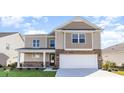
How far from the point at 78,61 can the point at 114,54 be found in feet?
14.5

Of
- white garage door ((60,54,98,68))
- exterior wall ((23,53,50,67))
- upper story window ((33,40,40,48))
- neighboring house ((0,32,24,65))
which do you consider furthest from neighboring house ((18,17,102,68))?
neighboring house ((0,32,24,65))

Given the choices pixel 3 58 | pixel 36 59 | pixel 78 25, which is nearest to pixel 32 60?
pixel 36 59

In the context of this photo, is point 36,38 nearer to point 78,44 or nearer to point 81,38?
point 78,44

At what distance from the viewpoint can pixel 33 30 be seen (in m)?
25.9

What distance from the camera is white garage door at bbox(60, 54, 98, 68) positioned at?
2297 cm

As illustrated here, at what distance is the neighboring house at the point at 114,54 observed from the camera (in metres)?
24.0

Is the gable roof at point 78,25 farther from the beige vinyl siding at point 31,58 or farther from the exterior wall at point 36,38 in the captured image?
the beige vinyl siding at point 31,58

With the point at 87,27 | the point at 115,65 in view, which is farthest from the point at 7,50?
the point at 115,65

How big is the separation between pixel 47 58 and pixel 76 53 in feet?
14.9

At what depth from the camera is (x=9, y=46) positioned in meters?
28.4

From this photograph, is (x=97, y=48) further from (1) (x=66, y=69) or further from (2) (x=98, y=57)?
(1) (x=66, y=69)

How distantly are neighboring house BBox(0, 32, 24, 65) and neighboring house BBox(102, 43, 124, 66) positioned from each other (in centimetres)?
1017

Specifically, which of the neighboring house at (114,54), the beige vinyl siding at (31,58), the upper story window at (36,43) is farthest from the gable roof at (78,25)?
the beige vinyl siding at (31,58)

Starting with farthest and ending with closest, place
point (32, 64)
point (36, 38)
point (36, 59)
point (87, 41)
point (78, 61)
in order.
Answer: point (36, 38) < point (36, 59) < point (32, 64) < point (87, 41) < point (78, 61)
